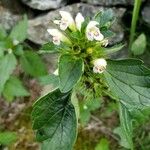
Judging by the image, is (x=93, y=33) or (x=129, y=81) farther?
(x=129, y=81)

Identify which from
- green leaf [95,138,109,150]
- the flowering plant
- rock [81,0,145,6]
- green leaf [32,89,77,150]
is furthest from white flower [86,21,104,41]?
rock [81,0,145,6]

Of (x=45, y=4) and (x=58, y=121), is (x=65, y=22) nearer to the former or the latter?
(x=58, y=121)

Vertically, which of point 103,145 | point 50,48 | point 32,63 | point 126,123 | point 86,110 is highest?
point 50,48

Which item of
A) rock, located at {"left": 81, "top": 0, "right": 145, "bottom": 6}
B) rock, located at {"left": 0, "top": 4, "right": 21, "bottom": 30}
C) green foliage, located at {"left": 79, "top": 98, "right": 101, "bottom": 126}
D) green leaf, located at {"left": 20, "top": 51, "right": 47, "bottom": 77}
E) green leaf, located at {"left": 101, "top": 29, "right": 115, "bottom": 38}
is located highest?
green leaf, located at {"left": 101, "top": 29, "right": 115, "bottom": 38}

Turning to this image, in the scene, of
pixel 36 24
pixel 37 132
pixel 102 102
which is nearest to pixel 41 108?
pixel 37 132

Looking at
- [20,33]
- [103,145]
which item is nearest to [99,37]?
[103,145]

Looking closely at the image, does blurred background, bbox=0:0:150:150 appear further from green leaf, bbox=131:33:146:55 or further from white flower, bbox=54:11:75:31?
white flower, bbox=54:11:75:31

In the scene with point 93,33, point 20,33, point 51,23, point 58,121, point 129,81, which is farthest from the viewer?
point 51,23

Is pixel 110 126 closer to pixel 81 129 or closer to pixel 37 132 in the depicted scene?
pixel 81 129
